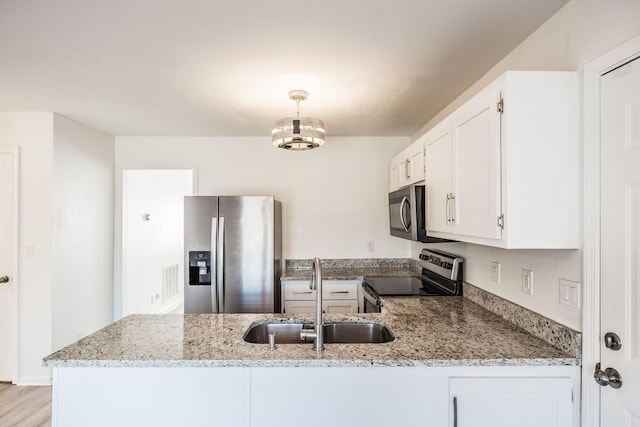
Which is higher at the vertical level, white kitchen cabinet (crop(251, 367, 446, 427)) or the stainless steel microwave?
the stainless steel microwave

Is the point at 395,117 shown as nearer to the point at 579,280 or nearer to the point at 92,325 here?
the point at 579,280

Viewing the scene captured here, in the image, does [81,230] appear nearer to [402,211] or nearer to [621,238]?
[402,211]

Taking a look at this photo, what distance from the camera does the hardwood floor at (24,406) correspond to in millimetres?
2406

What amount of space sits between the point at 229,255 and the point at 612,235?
267cm

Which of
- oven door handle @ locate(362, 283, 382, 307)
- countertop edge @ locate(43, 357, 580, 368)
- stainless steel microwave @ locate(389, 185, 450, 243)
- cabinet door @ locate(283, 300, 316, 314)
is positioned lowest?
cabinet door @ locate(283, 300, 316, 314)

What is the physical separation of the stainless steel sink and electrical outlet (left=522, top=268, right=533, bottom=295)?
733mm

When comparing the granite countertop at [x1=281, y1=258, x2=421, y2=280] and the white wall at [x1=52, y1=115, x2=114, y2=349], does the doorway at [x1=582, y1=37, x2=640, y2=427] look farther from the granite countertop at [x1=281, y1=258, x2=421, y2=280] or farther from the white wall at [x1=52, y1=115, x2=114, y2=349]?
the white wall at [x1=52, y1=115, x2=114, y2=349]

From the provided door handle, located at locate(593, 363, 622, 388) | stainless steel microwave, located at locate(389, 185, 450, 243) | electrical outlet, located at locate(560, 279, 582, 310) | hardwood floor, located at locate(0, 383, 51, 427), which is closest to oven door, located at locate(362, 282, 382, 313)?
stainless steel microwave, located at locate(389, 185, 450, 243)

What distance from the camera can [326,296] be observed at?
326 centimetres

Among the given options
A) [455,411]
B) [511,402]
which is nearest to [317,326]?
[455,411]

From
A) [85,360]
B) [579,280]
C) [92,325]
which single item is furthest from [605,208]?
[92,325]

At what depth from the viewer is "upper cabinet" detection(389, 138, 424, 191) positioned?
8.11 feet

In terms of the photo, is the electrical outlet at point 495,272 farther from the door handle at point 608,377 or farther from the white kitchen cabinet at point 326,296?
the white kitchen cabinet at point 326,296

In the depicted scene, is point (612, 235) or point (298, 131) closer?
point (612, 235)
